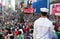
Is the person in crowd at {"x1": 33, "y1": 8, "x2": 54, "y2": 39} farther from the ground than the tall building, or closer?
farther from the ground

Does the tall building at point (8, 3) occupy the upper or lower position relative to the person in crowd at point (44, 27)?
lower

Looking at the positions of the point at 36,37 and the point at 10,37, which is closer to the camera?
the point at 36,37

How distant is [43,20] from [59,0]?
5.18 metres

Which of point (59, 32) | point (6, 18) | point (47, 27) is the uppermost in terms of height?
point (47, 27)

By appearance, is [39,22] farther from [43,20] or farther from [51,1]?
[51,1]

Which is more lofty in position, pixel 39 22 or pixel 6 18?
pixel 39 22

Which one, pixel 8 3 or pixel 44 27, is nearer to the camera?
pixel 44 27

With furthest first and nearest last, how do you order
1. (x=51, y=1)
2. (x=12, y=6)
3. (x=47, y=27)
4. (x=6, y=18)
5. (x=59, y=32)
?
(x=12, y=6), (x=6, y=18), (x=51, y=1), (x=59, y=32), (x=47, y=27)

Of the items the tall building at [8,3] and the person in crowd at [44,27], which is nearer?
the person in crowd at [44,27]

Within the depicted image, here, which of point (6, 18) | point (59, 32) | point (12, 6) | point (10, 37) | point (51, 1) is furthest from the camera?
point (12, 6)

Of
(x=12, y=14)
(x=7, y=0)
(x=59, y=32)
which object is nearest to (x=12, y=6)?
(x=7, y=0)

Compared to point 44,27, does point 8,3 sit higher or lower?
lower

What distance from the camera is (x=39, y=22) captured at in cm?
363

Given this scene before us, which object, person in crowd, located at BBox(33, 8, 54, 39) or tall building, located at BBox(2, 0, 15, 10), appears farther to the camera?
tall building, located at BBox(2, 0, 15, 10)
